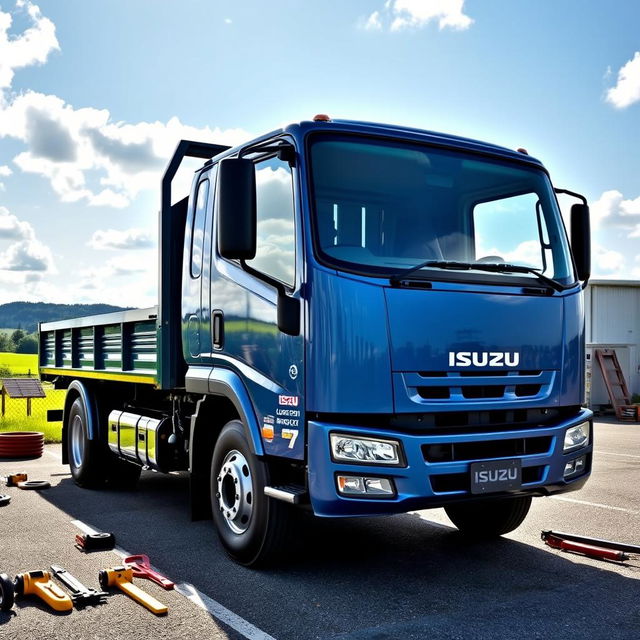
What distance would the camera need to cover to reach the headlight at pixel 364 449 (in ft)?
15.1

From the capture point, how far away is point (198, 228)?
6.29 meters

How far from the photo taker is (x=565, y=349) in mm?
5410

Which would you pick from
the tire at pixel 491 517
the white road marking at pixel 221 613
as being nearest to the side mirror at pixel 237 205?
the white road marking at pixel 221 613

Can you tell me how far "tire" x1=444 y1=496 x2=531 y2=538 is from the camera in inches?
246

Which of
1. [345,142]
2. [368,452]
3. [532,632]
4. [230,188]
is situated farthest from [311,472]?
[345,142]

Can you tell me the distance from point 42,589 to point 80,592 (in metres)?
0.23

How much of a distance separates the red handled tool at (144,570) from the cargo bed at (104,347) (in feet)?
5.86

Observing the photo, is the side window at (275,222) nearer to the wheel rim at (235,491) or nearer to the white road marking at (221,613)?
the wheel rim at (235,491)

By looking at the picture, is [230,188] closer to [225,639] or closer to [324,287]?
[324,287]

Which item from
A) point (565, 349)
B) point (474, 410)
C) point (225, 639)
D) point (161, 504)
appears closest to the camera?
point (225, 639)

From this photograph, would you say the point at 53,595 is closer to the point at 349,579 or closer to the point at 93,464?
the point at 349,579

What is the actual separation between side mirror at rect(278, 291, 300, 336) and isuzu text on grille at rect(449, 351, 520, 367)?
3.17ft

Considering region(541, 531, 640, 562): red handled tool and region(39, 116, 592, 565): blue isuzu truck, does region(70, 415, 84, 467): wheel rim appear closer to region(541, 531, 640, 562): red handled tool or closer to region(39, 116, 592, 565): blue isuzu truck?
region(39, 116, 592, 565): blue isuzu truck

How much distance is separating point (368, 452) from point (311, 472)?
1.16 ft
